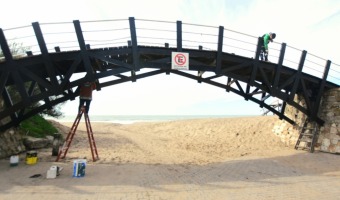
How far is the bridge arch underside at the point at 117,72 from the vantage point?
412 inches

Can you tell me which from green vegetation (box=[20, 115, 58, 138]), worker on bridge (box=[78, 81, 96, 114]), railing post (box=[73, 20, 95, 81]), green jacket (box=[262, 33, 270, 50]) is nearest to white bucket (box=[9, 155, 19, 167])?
worker on bridge (box=[78, 81, 96, 114])

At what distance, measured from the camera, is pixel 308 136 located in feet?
49.1

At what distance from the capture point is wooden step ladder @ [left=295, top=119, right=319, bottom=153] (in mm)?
14382

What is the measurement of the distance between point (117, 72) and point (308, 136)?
11.3m

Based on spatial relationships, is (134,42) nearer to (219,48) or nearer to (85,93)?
(85,93)

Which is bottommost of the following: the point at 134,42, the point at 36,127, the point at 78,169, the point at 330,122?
the point at 36,127

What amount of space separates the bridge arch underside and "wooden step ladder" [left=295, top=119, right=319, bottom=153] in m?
0.53

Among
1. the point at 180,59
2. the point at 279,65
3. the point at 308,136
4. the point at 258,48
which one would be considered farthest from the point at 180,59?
the point at 308,136

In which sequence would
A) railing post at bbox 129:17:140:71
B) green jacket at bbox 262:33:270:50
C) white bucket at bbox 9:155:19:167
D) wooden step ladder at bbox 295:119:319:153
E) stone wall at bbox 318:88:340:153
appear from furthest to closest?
wooden step ladder at bbox 295:119:319:153, stone wall at bbox 318:88:340:153, green jacket at bbox 262:33:270:50, railing post at bbox 129:17:140:71, white bucket at bbox 9:155:19:167

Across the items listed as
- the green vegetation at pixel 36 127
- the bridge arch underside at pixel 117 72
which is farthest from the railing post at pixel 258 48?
the green vegetation at pixel 36 127

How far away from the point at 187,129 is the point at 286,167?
1575 centimetres

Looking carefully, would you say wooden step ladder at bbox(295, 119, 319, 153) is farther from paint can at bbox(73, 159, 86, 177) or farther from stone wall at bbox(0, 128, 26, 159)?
stone wall at bbox(0, 128, 26, 159)

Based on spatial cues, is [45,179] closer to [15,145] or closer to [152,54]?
[15,145]

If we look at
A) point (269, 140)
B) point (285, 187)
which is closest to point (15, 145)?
point (285, 187)
